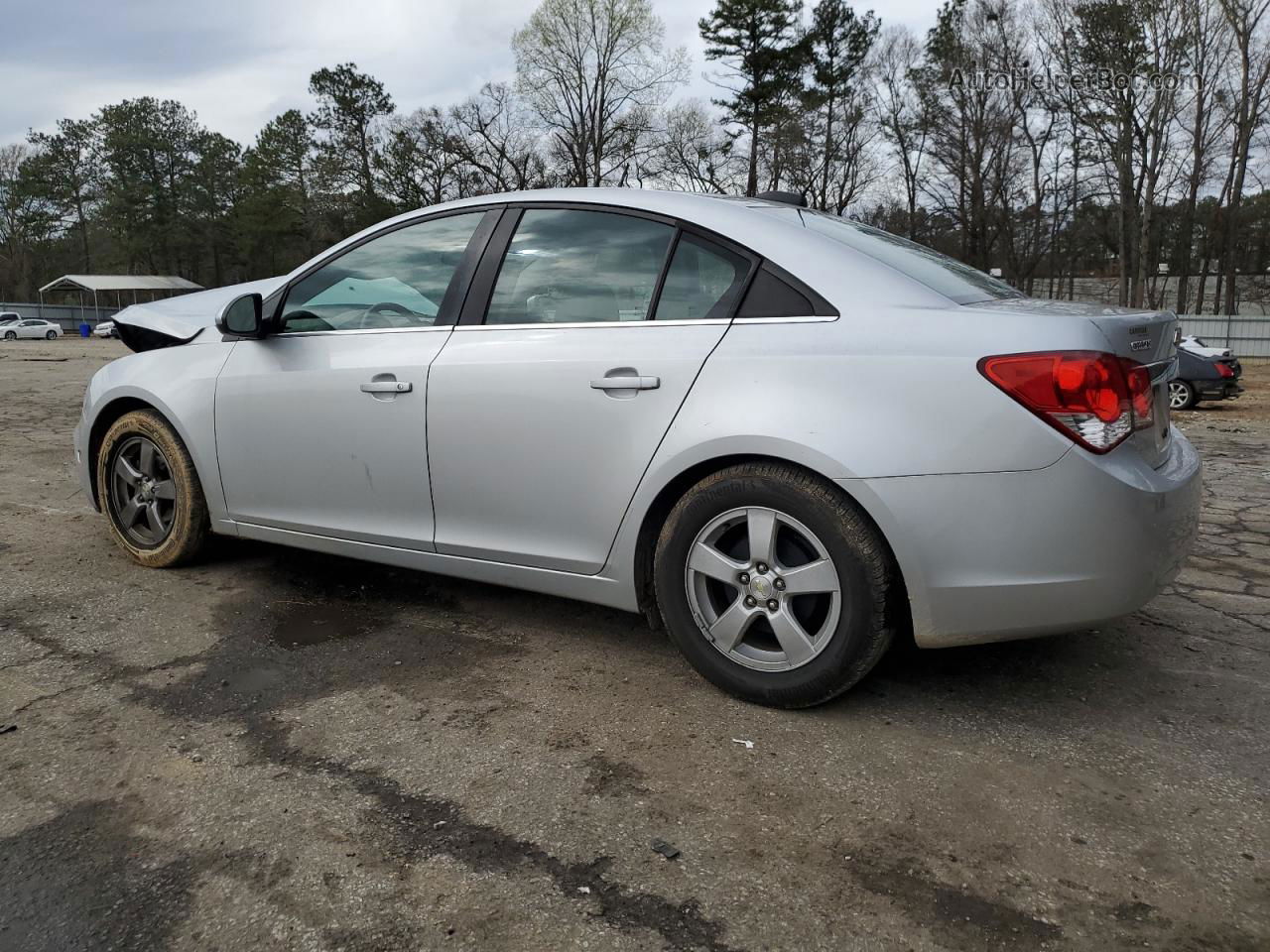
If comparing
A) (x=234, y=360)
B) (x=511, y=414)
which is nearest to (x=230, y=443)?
(x=234, y=360)

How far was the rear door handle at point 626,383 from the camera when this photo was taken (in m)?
2.81

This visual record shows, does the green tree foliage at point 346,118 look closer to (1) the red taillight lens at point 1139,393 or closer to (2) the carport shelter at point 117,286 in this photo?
(2) the carport shelter at point 117,286

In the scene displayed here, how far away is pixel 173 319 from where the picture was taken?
4.13 metres

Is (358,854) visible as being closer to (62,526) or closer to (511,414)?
(511,414)

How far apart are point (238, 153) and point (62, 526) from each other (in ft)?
228

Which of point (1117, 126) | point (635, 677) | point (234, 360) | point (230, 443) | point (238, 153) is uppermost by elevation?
point (238, 153)

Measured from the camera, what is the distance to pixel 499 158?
41.7 meters

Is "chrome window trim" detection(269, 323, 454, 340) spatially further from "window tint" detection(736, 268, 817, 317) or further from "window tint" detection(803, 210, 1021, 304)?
"window tint" detection(803, 210, 1021, 304)

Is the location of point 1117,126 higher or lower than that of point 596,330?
higher

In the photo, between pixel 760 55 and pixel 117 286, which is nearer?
pixel 760 55

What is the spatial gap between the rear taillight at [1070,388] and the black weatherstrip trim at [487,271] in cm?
168

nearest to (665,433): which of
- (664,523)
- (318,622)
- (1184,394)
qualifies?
(664,523)

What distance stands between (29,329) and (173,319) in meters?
52.4

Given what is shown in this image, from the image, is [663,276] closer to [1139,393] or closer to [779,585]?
[779,585]
